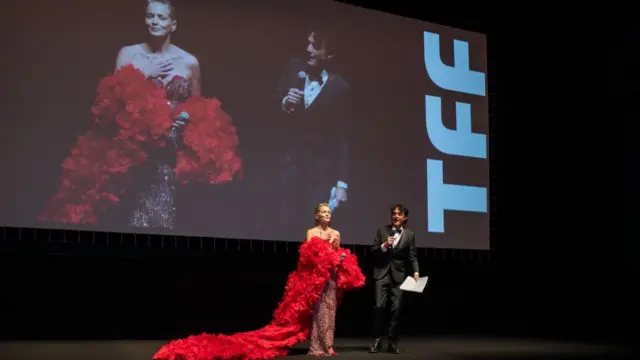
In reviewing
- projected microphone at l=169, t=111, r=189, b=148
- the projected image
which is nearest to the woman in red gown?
the projected image

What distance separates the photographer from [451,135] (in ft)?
27.3

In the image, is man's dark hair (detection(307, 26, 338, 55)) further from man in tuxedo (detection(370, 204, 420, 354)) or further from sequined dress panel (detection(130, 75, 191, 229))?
man in tuxedo (detection(370, 204, 420, 354))

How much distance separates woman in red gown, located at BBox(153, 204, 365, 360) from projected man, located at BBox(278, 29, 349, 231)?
5.21 ft

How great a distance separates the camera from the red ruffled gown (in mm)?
6578

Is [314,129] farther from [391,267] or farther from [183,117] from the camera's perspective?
[391,267]

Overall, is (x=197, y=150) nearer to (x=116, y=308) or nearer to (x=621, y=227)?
(x=116, y=308)

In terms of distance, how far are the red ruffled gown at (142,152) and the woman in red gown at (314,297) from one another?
1591mm

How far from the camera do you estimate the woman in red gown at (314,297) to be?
5703mm

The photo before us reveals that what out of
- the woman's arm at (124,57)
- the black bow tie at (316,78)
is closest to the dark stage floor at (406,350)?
the woman's arm at (124,57)

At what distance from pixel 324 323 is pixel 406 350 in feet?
2.97

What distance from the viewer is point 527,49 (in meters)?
9.14

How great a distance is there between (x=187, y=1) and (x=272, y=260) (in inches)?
97.8

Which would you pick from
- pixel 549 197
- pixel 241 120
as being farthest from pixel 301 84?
pixel 549 197

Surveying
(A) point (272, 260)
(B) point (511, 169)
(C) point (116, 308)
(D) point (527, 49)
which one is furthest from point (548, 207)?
(C) point (116, 308)
